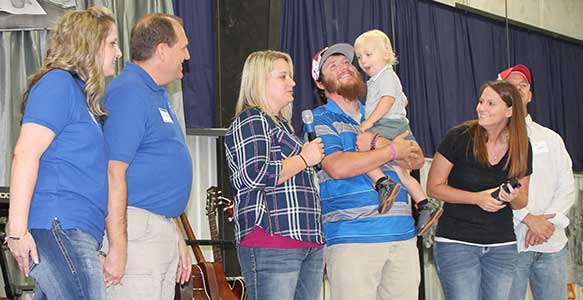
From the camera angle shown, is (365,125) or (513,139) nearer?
(365,125)

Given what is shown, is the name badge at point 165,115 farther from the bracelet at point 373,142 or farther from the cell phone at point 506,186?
the cell phone at point 506,186

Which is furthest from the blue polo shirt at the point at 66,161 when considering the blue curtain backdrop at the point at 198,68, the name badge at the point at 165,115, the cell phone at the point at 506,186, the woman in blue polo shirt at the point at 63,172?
the blue curtain backdrop at the point at 198,68

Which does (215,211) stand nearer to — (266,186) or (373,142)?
(373,142)

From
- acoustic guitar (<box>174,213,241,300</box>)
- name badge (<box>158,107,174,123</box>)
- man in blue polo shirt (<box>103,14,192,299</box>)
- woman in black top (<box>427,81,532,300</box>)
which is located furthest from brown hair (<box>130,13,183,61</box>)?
acoustic guitar (<box>174,213,241,300</box>)

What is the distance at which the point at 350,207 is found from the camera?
3.46 m

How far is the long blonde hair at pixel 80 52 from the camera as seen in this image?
2.50 meters

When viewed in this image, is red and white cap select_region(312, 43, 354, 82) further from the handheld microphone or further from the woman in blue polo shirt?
the woman in blue polo shirt

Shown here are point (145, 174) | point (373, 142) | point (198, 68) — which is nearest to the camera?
point (145, 174)

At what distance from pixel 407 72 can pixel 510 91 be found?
8.56 feet

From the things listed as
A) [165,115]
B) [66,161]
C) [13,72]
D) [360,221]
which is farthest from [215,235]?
[66,161]

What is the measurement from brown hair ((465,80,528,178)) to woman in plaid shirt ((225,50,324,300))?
1083 millimetres

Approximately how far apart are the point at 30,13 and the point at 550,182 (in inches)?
120

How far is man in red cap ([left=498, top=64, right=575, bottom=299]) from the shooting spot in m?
4.21

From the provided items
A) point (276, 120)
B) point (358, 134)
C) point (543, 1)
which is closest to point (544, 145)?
point (358, 134)
